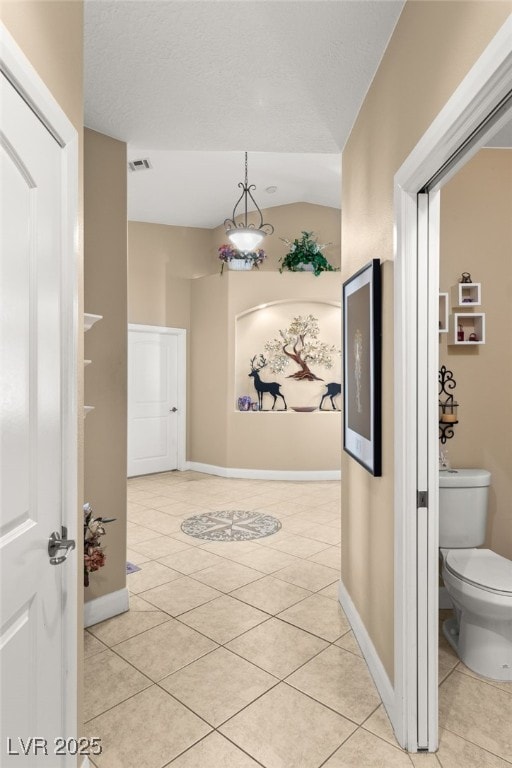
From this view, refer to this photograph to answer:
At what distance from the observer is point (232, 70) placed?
87.8 inches

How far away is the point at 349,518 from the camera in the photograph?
9.04 feet

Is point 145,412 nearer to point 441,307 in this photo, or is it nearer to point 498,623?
point 441,307

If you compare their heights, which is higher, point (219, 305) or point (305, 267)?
point (305, 267)

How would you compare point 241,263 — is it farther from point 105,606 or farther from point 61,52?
point 61,52

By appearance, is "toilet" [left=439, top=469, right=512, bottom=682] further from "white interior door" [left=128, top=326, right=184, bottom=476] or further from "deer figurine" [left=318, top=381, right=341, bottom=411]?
"white interior door" [left=128, top=326, right=184, bottom=476]

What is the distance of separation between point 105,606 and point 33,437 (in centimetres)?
181

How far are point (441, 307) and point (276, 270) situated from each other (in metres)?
3.97

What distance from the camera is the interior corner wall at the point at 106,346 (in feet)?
8.89

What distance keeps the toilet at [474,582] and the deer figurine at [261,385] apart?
3.76 meters

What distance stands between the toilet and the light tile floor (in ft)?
0.31

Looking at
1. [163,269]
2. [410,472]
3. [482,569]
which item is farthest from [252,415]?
[410,472]

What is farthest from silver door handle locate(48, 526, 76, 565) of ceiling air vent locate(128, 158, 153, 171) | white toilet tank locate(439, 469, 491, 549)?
ceiling air vent locate(128, 158, 153, 171)

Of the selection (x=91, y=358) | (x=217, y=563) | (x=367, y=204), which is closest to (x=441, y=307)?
(x=367, y=204)

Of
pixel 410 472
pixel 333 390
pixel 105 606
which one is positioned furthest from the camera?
pixel 333 390
